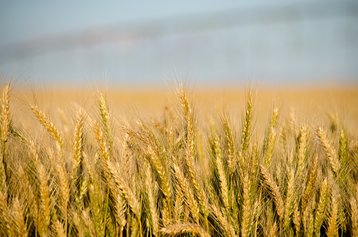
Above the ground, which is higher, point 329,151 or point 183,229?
point 329,151

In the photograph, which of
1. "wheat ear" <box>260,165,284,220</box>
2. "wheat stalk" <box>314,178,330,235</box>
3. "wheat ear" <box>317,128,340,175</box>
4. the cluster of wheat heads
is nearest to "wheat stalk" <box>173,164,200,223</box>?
the cluster of wheat heads

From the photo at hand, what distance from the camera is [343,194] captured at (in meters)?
1.77

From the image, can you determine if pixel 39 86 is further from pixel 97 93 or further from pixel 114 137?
pixel 114 137

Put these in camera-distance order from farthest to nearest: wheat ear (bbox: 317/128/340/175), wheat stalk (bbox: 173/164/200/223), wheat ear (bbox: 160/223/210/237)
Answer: wheat ear (bbox: 317/128/340/175) < wheat stalk (bbox: 173/164/200/223) < wheat ear (bbox: 160/223/210/237)

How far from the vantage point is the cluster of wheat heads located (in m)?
1.50

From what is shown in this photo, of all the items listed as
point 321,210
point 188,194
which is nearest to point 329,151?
point 321,210

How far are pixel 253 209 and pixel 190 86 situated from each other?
28.3 inches

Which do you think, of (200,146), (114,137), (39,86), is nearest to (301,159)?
(200,146)

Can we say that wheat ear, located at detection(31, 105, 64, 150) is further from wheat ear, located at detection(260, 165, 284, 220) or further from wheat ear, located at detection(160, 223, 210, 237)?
wheat ear, located at detection(260, 165, 284, 220)

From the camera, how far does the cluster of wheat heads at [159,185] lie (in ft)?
4.91

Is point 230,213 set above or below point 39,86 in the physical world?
below

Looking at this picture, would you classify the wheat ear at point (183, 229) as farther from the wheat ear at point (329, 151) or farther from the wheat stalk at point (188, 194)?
the wheat ear at point (329, 151)

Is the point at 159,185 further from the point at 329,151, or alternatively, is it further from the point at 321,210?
the point at 329,151

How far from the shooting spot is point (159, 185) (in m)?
1.72
